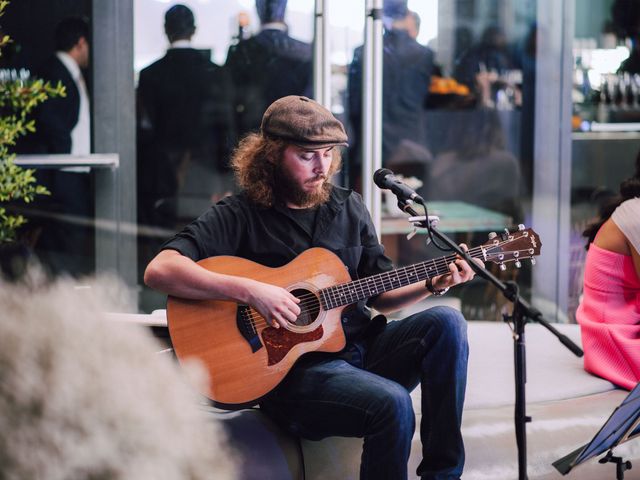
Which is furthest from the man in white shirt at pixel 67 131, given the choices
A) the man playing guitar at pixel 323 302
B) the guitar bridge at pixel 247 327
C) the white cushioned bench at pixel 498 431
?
the guitar bridge at pixel 247 327

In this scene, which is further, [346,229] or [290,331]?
[346,229]

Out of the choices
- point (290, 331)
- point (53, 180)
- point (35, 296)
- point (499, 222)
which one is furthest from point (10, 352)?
point (499, 222)

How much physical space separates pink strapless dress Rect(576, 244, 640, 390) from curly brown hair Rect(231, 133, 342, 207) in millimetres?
1028

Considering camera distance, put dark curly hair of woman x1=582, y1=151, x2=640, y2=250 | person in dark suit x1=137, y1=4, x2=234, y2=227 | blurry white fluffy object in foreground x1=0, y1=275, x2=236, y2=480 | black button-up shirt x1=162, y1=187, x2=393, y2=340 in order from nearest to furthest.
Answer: blurry white fluffy object in foreground x1=0, y1=275, x2=236, y2=480 < black button-up shirt x1=162, y1=187, x2=393, y2=340 < dark curly hair of woman x1=582, y1=151, x2=640, y2=250 < person in dark suit x1=137, y1=4, x2=234, y2=227

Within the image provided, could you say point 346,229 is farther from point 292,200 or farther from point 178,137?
point 178,137

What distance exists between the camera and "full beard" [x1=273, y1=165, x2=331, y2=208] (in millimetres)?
2736

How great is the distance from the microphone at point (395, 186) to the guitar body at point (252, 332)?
39 cm

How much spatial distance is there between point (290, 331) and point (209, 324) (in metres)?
0.23

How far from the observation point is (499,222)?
18.6ft

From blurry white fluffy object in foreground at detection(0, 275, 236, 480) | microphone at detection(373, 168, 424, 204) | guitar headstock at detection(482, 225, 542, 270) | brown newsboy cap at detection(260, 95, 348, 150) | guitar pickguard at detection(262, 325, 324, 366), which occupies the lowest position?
guitar pickguard at detection(262, 325, 324, 366)

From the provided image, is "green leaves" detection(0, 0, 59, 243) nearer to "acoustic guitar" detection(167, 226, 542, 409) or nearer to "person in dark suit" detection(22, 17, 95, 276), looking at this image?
"person in dark suit" detection(22, 17, 95, 276)

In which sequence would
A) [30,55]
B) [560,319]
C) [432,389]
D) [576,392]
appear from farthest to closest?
[560,319] < [30,55] < [576,392] < [432,389]

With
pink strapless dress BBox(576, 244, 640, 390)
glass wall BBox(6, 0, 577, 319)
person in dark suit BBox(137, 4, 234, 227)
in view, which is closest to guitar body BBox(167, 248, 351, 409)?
pink strapless dress BBox(576, 244, 640, 390)

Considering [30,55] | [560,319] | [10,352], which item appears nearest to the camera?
[10,352]
